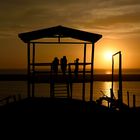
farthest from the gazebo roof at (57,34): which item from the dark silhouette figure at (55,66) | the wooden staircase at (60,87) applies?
the wooden staircase at (60,87)

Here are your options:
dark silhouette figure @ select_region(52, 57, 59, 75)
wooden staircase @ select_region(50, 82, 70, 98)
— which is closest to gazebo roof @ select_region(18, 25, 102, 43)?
dark silhouette figure @ select_region(52, 57, 59, 75)

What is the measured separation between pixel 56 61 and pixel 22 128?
689cm

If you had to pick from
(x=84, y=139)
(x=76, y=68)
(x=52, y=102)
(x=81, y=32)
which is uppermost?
(x=81, y=32)

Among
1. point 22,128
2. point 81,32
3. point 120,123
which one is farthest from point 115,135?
point 81,32

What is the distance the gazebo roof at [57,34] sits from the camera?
26219 mm

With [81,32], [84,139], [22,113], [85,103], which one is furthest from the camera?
[81,32]

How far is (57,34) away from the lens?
26.3 m

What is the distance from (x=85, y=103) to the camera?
24703mm

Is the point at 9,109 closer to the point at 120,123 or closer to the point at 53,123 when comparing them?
the point at 53,123

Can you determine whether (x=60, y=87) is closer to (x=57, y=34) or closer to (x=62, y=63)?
(x=62, y=63)

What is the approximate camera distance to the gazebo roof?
86.0ft

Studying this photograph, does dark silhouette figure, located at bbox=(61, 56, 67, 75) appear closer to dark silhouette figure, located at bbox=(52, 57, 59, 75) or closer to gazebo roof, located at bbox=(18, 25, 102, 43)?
dark silhouette figure, located at bbox=(52, 57, 59, 75)

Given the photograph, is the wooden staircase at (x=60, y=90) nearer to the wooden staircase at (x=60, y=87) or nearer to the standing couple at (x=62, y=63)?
the wooden staircase at (x=60, y=87)

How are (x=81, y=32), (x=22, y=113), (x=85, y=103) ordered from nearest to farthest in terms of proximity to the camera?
(x=22, y=113) < (x=85, y=103) < (x=81, y=32)
